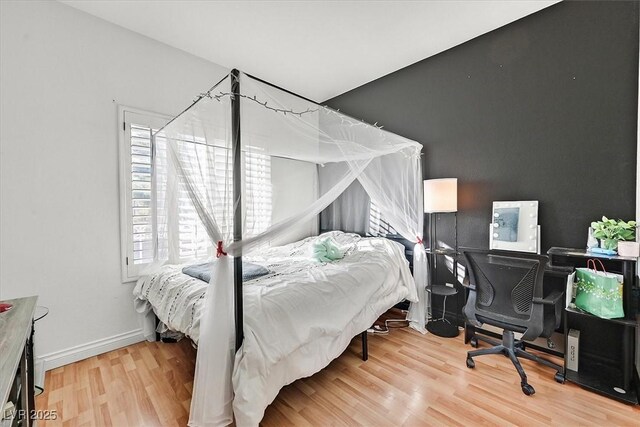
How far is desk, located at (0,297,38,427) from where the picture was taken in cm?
90

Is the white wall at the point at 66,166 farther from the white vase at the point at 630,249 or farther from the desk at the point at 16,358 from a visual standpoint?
the white vase at the point at 630,249

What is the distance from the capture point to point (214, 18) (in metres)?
2.48

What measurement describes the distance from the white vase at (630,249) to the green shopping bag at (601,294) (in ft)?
0.53

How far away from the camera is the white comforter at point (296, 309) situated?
1.52 metres

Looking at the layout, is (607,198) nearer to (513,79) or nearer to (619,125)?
(619,125)

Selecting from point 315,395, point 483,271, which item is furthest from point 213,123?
point 483,271

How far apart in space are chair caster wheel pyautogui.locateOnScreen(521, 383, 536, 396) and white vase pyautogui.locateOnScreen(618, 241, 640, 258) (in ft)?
3.70

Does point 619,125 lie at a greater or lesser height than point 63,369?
greater

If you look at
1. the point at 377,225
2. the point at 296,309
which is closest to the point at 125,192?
the point at 296,309

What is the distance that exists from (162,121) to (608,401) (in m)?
4.36

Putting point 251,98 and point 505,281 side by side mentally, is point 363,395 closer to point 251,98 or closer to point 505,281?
point 505,281

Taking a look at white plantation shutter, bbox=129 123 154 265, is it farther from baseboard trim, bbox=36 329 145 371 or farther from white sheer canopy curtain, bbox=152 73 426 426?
baseboard trim, bbox=36 329 145 371

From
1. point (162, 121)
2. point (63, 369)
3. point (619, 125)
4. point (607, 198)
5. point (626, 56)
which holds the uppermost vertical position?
point (626, 56)

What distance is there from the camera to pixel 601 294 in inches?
75.5
